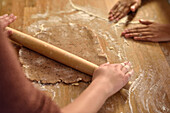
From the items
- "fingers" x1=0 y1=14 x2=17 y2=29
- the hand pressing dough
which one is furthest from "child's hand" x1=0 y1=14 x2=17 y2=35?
the hand pressing dough

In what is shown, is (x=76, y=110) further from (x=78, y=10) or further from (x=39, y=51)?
(x=78, y=10)

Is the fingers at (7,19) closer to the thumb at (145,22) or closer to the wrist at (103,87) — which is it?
the wrist at (103,87)

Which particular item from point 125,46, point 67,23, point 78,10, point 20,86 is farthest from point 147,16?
point 20,86

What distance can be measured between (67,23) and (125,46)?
0.55 meters

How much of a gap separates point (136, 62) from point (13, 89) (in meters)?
1.00

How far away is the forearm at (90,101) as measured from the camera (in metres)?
0.90

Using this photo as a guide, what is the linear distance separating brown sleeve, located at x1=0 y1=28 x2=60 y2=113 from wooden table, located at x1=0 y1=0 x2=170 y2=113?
0.45 metres

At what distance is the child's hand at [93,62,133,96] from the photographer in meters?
1.05

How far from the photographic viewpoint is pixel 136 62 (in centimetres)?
134

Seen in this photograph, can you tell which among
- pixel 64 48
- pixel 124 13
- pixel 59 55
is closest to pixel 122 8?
pixel 124 13

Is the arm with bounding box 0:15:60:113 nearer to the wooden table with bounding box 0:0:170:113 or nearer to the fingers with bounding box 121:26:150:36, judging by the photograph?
the wooden table with bounding box 0:0:170:113

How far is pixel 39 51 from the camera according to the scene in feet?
4.09

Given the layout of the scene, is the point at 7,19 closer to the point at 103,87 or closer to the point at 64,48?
the point at 64,48

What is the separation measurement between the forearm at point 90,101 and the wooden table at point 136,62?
109 millimetres
